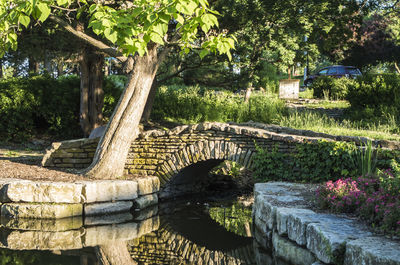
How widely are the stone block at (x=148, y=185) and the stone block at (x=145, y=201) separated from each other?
8 centimetres

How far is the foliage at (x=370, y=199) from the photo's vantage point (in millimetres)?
4266

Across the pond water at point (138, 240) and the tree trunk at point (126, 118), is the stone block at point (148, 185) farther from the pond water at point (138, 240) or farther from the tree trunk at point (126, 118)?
the tree trunk at point (126, 118)

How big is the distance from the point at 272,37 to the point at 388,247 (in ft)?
29.2

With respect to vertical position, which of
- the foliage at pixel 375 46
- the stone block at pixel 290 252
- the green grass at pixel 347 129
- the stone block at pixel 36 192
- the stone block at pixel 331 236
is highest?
the foliage at pixel 375 46

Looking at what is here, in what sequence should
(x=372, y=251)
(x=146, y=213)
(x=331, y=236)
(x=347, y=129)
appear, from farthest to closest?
(x=347, y=129) < (x=146, y=213) < (x=331, y=236) < (x=372, y=251)

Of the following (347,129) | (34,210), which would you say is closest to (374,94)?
(347,129)

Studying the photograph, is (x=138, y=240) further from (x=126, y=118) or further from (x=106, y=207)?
(x=126, y=118)

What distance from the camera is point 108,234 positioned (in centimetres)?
664

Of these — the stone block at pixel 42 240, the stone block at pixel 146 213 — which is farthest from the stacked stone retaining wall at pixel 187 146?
the stone block at pixel 42 240

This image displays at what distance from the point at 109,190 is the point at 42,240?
180 centimetres

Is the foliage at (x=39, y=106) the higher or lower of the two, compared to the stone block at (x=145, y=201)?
higher

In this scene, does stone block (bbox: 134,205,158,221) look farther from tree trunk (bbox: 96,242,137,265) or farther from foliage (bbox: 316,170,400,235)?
foliage (bbox: 316,170,400,235)

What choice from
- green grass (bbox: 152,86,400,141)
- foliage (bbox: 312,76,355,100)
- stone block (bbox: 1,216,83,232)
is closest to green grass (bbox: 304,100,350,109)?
green grass (bbox: 152,86,400,141)

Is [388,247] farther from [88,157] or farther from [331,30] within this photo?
[331,30]
